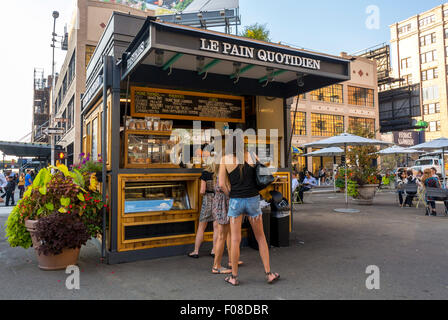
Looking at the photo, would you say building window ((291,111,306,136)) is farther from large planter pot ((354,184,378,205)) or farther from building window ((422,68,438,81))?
building window ((422,68,438,81))

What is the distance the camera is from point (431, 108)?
195ft

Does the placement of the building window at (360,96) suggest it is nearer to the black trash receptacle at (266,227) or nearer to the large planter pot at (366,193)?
the large planter pot at (366,193)

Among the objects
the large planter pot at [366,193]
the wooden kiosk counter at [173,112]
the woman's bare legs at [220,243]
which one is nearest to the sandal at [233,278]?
the woman's bare legs at [220,243]

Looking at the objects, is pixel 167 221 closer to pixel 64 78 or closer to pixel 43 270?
pixel 43 270

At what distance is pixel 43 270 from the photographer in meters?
5.08

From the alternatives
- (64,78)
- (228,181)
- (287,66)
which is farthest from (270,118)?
(64,78)

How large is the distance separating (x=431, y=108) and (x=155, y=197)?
66.9 m

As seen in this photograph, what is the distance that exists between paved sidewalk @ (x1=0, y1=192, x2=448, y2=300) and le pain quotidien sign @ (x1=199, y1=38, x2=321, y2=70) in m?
3.30

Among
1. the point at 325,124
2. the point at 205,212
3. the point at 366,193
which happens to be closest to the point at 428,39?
the point at 325,124

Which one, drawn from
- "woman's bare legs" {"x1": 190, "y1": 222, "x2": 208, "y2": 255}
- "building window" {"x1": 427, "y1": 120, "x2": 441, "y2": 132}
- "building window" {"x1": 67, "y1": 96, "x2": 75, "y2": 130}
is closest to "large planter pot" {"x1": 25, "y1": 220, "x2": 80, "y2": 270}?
"woman's bare legs" {"x1": 190, "y1": 222, "x2": 208, "y2": 255}

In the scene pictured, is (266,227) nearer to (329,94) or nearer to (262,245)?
(262,245)

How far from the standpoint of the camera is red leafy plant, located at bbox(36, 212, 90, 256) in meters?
4.81

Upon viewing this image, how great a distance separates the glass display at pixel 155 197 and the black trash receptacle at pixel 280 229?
5.73 ft

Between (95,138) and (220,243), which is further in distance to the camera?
(95,138)
